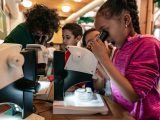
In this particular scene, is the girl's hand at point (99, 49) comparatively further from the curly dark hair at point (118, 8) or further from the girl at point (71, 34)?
the girl at point (71, 34)

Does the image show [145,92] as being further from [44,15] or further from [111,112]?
[44,15]

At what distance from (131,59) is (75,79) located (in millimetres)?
278

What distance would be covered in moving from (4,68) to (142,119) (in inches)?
22.8

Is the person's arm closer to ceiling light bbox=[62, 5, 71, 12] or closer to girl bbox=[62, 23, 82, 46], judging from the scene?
girl bbox=[62, 23, 82, 46]

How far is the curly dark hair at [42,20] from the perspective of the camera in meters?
1.51

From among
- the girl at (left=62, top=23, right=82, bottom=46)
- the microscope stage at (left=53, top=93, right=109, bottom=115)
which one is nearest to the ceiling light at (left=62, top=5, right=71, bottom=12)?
the girl at (left=62, top=23, right=82, bottom=46)

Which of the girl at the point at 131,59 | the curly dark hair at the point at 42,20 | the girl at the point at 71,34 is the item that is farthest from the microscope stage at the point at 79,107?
the girl at the point at 71,34

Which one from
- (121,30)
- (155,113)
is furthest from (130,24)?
(155,113)

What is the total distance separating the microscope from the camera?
922 millimetres

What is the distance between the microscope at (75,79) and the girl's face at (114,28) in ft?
0.41

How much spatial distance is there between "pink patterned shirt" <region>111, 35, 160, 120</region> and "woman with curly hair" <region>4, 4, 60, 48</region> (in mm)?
719

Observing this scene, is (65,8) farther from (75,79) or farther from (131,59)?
(131,59)

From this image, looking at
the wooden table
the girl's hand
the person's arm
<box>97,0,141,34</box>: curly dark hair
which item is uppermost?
<box>97,0,141,34</box>: curly dark hair

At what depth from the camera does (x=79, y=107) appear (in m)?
0.93
